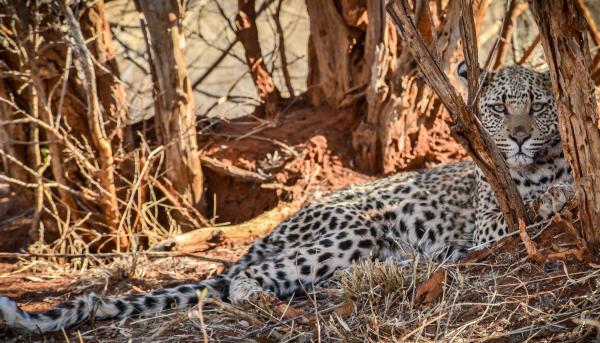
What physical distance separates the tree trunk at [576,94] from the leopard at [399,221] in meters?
0.70

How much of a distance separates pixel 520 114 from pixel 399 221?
1181mm

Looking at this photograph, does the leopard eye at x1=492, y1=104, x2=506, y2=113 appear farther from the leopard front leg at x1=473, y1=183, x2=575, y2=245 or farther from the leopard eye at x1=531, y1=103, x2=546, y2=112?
the leopard front leg at x1=473, y1=183, x2=575, y2=245

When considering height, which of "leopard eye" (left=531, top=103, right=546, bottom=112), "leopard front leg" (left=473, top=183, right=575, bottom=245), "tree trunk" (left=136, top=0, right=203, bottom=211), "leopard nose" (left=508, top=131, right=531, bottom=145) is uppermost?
"tree trunk" (left=136, top=0, right=203, bottom=211)

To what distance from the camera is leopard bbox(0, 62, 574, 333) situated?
516 cm

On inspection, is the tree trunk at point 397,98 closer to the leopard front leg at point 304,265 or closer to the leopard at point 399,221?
the leopard at point 399,221

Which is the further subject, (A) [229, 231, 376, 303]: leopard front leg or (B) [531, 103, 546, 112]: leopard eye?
(B) [531, 103, 546, 112]: leopard eye

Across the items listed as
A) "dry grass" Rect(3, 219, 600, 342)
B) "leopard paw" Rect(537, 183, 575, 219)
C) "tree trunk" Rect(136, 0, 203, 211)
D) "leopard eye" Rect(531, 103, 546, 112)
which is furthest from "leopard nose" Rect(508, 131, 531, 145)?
"tree trunk" Rect(136, 0, 203, 211)

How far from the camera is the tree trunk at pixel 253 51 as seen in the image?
8.18 meters

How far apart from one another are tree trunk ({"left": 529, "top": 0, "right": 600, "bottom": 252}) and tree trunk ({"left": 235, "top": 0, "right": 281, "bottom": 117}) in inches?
181

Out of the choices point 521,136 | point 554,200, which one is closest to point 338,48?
point 521,136

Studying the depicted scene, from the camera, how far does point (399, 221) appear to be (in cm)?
625

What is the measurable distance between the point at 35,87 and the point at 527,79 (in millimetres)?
3593

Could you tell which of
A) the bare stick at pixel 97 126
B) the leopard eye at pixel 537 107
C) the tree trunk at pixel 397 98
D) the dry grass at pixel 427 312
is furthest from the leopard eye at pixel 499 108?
the bare stick at pixel 97 126

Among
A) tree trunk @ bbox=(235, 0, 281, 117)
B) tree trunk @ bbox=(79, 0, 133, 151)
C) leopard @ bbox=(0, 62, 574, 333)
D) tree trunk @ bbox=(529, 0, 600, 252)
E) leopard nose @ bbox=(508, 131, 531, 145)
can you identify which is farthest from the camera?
tree trunk @ bbox=(235, 0, 281, 117)
